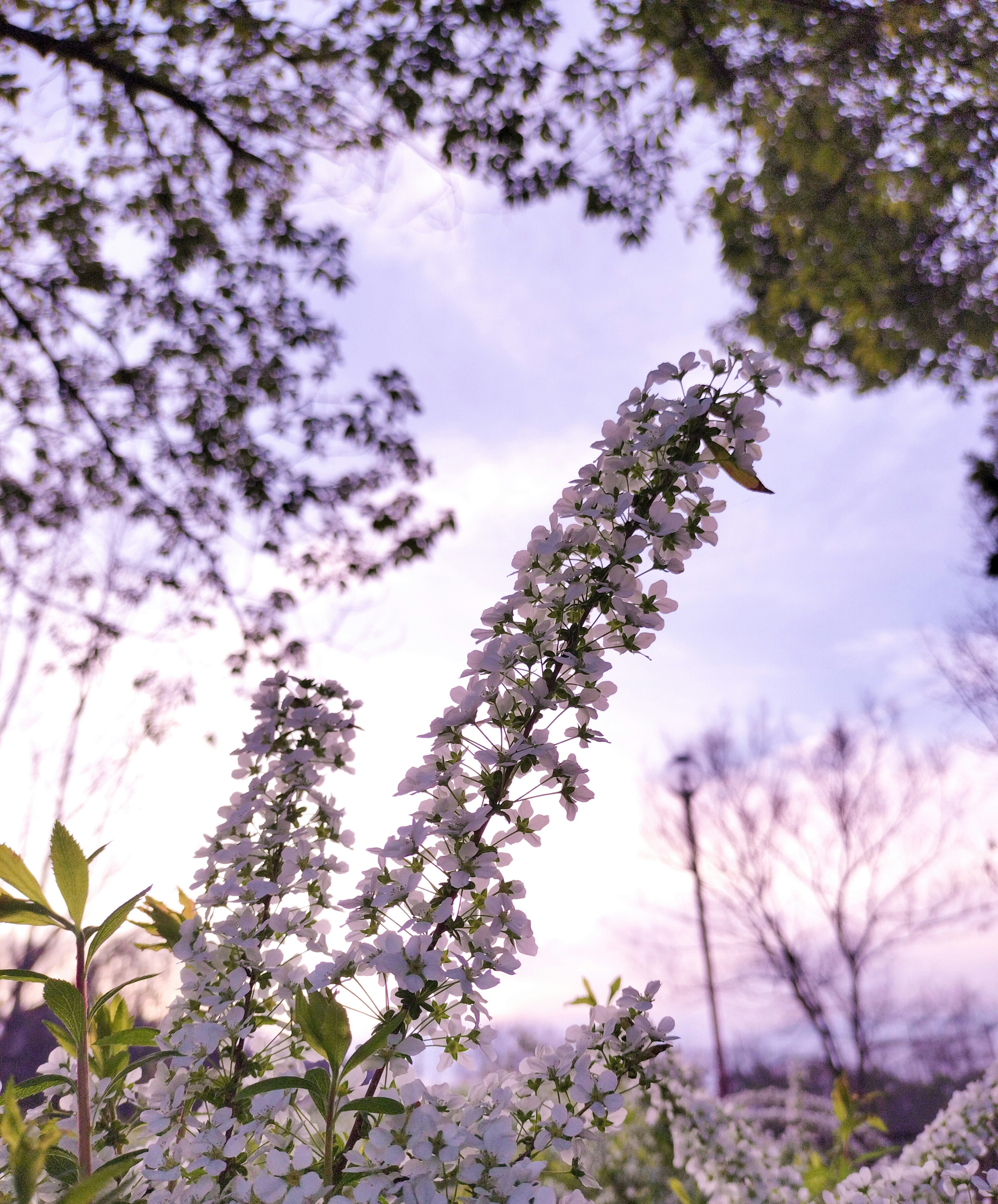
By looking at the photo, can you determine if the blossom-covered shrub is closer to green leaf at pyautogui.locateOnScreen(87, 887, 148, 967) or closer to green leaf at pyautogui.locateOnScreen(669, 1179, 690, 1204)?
green leaf at pyautogui.locateOnScreen(87, 887, 148, 967)

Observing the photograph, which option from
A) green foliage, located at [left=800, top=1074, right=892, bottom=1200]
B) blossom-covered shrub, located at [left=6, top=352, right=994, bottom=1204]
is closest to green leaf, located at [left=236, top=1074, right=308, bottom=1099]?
blossom-covered shrub, located at [left=6, top=352, right=994, bottom=1204]

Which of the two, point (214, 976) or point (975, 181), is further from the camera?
point (975, 181)

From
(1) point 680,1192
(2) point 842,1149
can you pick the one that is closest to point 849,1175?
(1) point 680,1192

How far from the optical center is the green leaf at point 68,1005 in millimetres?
1048

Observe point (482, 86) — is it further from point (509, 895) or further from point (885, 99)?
point (509, 895)

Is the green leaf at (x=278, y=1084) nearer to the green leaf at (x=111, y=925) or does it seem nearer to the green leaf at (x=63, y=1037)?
the green leaf at (x=111, y=925)

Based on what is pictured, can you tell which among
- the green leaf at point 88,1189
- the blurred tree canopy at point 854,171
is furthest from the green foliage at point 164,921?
the blurred tree canopy at point 854,171

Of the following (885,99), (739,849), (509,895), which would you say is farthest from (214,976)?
(739,849)

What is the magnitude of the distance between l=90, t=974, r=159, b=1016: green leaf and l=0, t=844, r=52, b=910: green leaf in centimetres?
15

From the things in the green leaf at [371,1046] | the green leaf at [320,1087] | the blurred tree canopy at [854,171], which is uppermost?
the blurred tree canopy at [854,171]

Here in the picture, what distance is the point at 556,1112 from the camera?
3.33 ft

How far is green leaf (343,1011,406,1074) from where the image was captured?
94 centimetres

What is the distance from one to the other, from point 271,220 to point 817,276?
4306mm

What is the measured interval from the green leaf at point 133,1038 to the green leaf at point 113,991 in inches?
2.2
